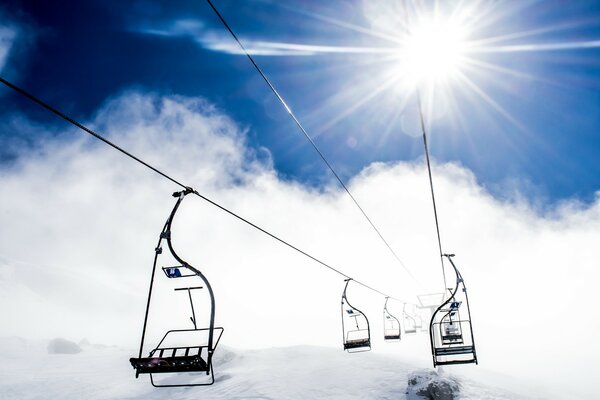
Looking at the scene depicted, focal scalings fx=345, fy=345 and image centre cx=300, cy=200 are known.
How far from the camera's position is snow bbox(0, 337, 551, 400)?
5069cm

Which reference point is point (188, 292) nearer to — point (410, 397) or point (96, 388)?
point (410, 397)

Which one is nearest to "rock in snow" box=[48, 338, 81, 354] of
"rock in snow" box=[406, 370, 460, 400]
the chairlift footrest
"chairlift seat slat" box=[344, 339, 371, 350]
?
"rock in snow" box=[406, 370, 460, 400]

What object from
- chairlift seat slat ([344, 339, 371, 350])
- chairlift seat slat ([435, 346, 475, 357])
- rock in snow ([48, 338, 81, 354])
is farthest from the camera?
rock in snow ([48, 338, 81, 354])

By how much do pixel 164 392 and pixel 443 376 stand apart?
48.7 meters

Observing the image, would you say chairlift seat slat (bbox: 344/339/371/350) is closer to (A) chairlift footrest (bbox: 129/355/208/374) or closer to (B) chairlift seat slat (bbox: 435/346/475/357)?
(B) chairlift seat slat (bbox: 435/346/475/357)

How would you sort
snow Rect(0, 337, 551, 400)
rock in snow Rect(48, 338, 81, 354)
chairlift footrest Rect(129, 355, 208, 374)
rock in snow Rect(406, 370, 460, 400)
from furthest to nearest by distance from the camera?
rock in snow Rect(48, 338, 81, 354) < snow Rect(0, 337, 551, 400) < rock in snow Rect(406, 370, 460, 400) < chairlift footrest Rect(129, 355, 208, 374)

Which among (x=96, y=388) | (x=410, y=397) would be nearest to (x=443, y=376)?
(x=410, y=397)

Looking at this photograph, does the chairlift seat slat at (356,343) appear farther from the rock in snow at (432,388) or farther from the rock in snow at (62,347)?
the rock in snow at (62,347)

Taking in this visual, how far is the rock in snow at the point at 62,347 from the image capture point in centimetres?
11788

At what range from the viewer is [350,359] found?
2795 inches

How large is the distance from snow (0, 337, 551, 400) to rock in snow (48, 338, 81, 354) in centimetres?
1541

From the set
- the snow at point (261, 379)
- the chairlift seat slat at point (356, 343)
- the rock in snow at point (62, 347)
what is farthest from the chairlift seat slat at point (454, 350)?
the rock in snow at point (62, 347)

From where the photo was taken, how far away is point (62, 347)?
119250mm

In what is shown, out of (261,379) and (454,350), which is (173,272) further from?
(261,379)
